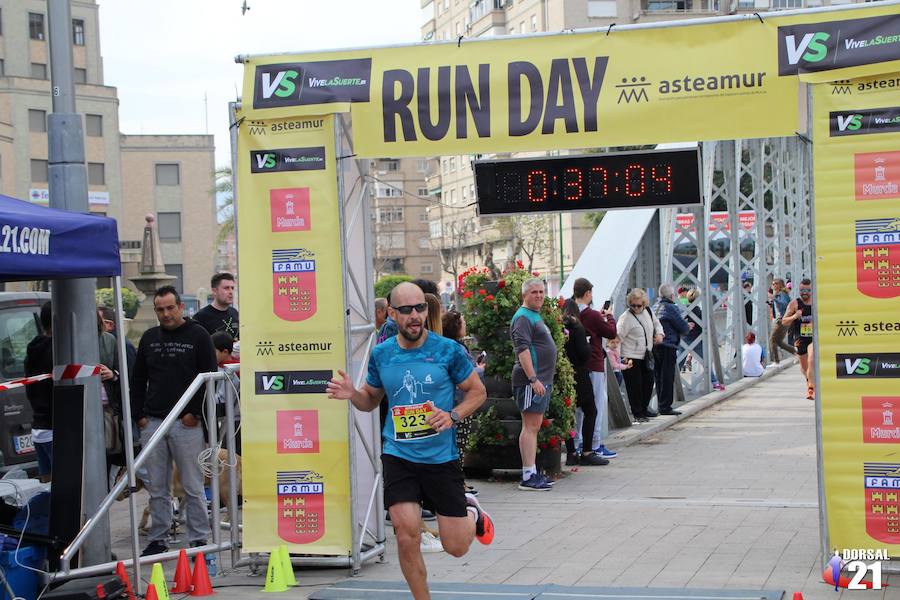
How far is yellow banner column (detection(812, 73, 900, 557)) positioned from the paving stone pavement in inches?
23.2

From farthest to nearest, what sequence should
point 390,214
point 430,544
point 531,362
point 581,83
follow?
1. point 390,214
2. point 531,362
3. point 430,544
4. point 581,83

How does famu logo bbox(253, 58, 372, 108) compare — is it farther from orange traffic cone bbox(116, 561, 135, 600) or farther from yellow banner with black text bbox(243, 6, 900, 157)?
orange traffic cone bbox(116, 561, 135, 600)

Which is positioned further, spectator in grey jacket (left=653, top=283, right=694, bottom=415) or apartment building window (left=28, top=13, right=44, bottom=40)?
apartment building window (left=28, top=13, right=44, bottom=40)

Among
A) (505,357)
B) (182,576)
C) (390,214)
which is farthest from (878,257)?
(390,214)

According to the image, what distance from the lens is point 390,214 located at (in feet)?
343

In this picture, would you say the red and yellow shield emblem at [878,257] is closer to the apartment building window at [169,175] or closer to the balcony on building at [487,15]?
the balcony on building at [487,15]

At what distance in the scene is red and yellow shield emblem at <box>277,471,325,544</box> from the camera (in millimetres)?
8484

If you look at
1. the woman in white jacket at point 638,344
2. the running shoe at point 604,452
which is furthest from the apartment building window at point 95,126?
the running shoe at point 604,452

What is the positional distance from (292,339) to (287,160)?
133cm

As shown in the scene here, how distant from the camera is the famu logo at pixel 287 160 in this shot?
27.7 ft

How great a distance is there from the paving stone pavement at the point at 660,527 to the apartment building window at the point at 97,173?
65.2m

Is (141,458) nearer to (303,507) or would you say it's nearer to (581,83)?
(303,507)

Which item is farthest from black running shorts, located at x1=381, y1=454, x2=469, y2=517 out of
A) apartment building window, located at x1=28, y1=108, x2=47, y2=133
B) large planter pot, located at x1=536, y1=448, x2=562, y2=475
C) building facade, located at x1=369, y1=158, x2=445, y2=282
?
building facade, located at x1=369, y1=158, x2=445, y2=282

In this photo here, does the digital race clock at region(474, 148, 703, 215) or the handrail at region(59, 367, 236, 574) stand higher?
the digital race clock at region(474, 148, 703, 215)
